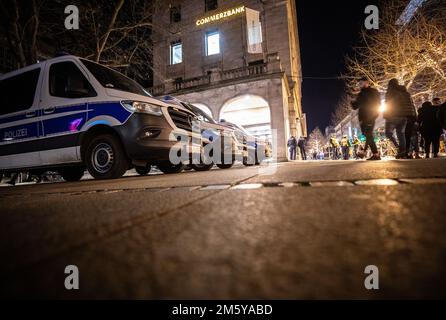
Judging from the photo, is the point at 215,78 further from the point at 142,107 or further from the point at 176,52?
the point at 142,107

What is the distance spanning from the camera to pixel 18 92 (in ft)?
15.8

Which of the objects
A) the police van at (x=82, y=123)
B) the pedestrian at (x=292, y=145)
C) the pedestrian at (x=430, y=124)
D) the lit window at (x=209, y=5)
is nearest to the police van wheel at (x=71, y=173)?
the police van at (x=82, y=123)

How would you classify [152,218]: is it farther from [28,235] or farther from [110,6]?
[110,6]

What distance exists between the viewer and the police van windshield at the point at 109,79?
4.36 metres

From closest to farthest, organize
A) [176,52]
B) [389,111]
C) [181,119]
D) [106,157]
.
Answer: [106,157] < [181,119] < [389,111] < [176,52]

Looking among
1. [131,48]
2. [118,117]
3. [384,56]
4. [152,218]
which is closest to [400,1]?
[384,56]

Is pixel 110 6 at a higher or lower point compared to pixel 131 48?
higher

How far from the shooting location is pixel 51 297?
0.44m

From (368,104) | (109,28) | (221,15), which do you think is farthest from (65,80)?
(221,15)

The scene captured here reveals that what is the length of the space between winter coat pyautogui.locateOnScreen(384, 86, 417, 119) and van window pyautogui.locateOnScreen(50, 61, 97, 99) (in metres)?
6.02

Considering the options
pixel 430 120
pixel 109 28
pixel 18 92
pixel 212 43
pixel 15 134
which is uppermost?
pixel 212 43

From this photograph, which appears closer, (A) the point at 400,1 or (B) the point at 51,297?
(B) the point at 51,297

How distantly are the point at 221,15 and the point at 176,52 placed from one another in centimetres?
633

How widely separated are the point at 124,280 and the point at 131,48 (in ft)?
49.7
